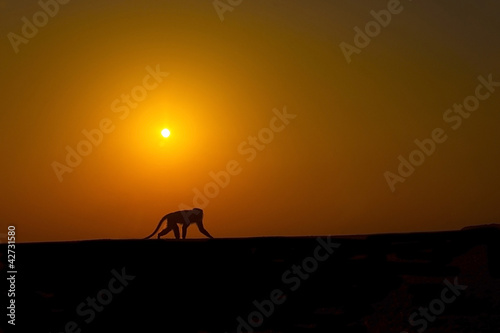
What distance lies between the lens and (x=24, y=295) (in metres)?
1.03

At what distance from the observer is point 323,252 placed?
3.26 ft

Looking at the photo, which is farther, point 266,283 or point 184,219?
point 184,219

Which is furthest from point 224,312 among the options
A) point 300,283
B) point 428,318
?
point 428,318

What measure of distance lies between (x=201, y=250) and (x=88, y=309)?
0.95 feet

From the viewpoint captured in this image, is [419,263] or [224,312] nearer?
[419,263]

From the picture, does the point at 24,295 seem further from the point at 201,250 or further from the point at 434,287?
the point at 434,287

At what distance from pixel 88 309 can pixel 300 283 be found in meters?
0.48

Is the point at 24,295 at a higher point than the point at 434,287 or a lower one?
higher

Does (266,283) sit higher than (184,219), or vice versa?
(184,219)

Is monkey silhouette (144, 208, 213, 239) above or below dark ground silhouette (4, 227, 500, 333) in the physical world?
above

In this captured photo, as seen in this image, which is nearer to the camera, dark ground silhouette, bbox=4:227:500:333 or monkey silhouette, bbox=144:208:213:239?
dark ground silhouette, bbox=4:227:500:333

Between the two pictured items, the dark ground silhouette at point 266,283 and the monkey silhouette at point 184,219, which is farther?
the monkey silhouette at point 184,219

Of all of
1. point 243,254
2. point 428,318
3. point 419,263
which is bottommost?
point 428,318

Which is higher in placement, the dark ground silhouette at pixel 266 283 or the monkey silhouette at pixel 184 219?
the monkey silhouette at pixel 184 219
